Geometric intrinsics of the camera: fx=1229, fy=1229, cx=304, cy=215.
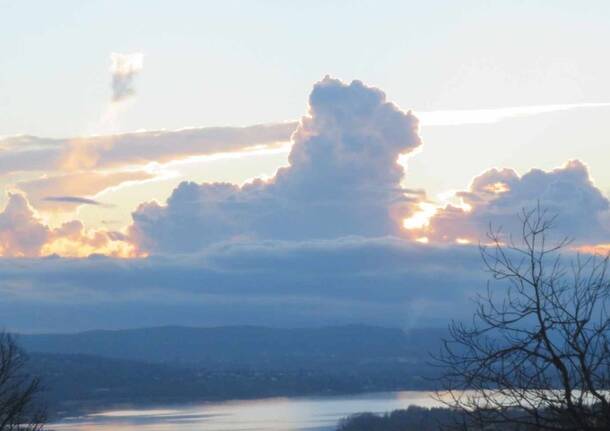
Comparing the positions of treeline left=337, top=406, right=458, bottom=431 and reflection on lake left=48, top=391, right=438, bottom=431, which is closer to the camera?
treeline left=337, top=406, right=458, bottom=431

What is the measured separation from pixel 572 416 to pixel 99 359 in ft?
602

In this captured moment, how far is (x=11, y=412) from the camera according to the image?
18.4m

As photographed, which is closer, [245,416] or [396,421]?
[396,421]

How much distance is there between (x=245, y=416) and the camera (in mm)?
119312

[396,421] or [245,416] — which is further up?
[245,416]

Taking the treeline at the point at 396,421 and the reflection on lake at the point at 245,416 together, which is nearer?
the treeline at the point at 396,421

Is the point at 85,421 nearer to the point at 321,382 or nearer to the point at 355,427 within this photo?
the point at 355,427

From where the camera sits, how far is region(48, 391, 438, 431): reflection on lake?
333 ft

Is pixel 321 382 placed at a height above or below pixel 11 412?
above

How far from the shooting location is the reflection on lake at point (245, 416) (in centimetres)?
10162

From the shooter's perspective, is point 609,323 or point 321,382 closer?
point 609,323

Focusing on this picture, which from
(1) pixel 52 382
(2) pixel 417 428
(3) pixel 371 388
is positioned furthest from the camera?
(3) pixel 371 388

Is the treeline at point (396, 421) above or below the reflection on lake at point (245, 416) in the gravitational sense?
below

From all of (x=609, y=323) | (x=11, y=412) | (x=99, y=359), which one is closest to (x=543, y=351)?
(x=609, y=323)
